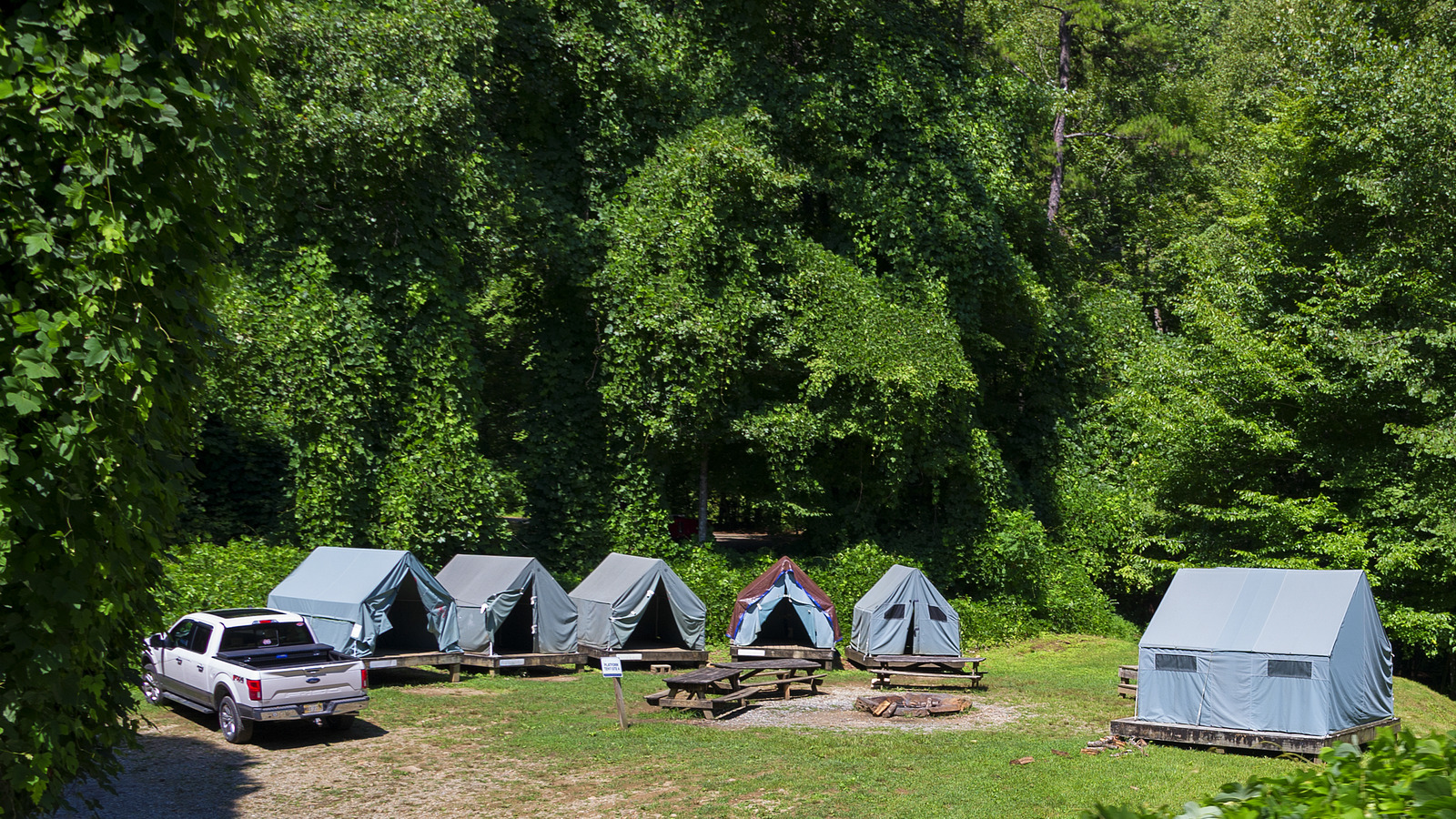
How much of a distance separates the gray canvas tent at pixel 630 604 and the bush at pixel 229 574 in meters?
6.01

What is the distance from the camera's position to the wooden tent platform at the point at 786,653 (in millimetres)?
21766

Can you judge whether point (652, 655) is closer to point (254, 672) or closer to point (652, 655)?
point (652, 655)

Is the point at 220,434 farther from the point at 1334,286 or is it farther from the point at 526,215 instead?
the point at 1334,286

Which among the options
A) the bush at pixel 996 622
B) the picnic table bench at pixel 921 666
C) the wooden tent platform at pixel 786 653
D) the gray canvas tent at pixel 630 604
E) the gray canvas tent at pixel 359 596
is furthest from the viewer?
the bush at pixel 996 622

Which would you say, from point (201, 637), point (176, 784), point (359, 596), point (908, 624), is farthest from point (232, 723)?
point (908, 624)

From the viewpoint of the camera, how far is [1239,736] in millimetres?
14664

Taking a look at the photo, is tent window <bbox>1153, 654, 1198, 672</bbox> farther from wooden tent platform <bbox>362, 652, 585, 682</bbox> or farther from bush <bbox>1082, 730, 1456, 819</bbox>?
bush <bbox>1082, 730, 1456, 819</bbox>

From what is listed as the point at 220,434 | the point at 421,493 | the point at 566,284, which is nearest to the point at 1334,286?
the point at 566,284

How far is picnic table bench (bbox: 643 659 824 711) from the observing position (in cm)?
1705

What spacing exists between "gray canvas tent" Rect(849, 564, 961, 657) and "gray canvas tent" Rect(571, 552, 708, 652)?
376 centimetres

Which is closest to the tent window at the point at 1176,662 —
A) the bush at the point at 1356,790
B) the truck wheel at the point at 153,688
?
the bush at the point at 1356,790

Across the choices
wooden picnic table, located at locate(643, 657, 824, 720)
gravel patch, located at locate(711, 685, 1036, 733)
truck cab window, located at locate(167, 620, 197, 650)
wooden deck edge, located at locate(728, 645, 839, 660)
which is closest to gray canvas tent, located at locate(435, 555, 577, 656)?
wooden picnic table, located at locate(643, 657, 824, 720)

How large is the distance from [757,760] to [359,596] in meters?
8.04

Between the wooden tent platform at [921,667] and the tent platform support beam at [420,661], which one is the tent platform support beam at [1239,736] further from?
the tent platform support beam at [420,661]
